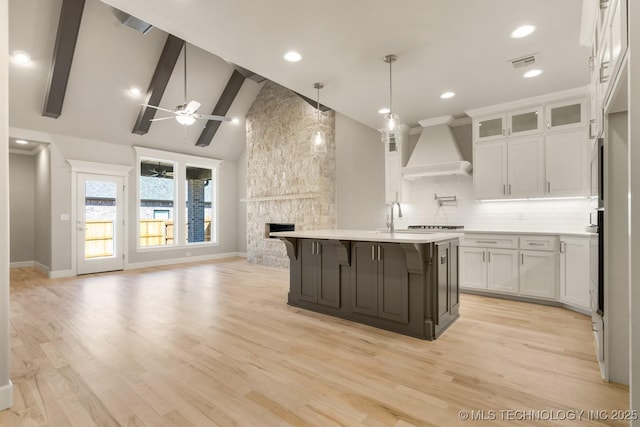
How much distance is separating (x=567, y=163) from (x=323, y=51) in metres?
3.57

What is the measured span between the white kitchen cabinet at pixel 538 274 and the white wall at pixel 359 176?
2723 millimetres

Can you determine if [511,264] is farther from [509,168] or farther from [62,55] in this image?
[62,55]

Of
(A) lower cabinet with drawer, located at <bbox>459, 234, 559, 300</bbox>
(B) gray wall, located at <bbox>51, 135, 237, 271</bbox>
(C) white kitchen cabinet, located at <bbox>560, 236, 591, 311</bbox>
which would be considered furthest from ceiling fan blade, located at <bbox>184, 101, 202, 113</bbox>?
(C) white kitchen cabinet, located at <bbox>560, 236, 591, 311</bbox>

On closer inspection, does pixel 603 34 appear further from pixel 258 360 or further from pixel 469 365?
pixel 258 360

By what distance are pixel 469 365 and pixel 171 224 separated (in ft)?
25.3

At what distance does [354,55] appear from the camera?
3.47m

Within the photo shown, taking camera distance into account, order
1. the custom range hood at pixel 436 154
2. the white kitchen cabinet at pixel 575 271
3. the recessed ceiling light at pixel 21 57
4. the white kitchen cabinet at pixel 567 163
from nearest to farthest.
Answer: the white kitchen cabinet at pixel 575 271 → the white kitchen cabinet at pixel 567 163 → the recessed ceiling light at pixel 21 57 → the custom range hood at pixel 436 154

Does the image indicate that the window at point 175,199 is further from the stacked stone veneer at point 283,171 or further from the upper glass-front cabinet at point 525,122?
the upper glass-front cabinet at point 525,122

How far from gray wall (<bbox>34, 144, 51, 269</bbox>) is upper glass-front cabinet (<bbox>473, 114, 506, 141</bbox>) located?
8.03 meters

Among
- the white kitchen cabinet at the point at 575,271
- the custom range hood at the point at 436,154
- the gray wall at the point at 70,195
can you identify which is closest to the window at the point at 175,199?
the gray wall at the point at 70,195

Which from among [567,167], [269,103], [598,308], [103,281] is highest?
[269,103]

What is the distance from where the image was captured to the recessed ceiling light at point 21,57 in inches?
192

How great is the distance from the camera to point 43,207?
6.79 metres

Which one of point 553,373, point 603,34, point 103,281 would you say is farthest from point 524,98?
point 103,281
